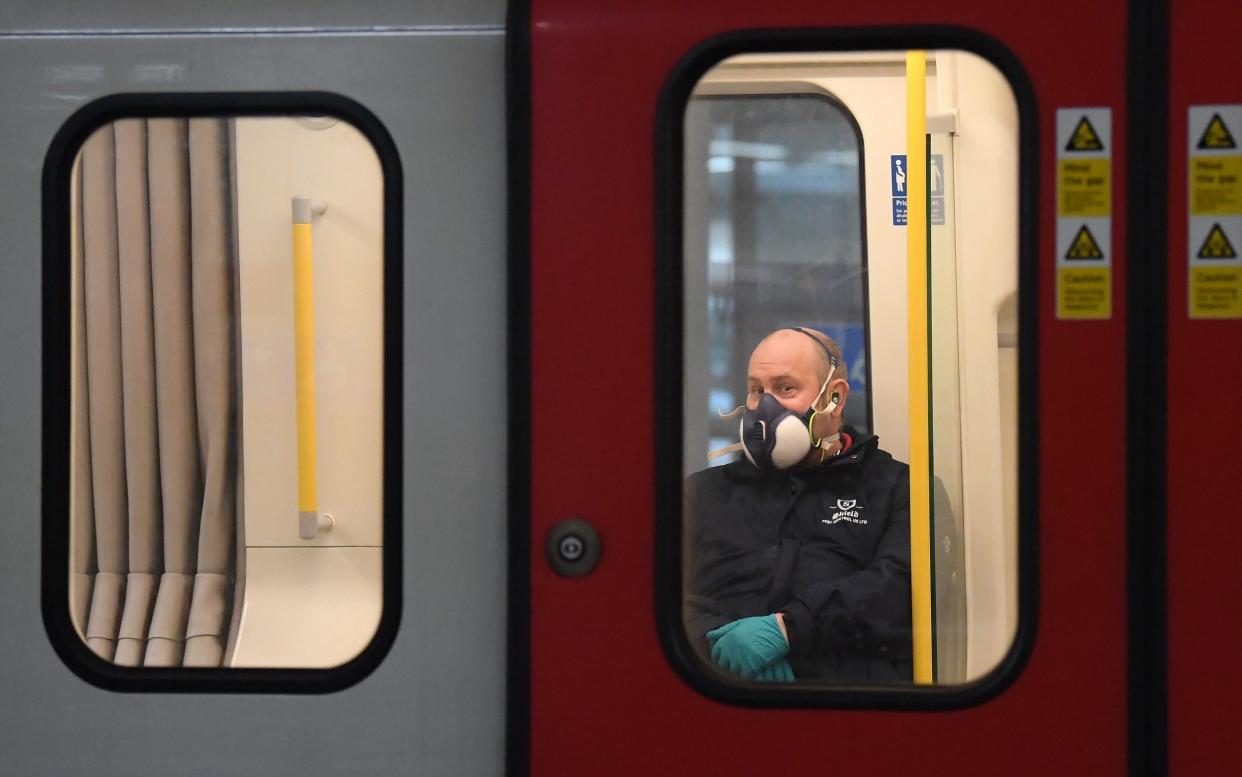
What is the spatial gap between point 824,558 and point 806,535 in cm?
6

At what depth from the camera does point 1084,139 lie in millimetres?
1942

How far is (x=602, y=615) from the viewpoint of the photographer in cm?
198

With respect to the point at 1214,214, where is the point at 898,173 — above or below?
above

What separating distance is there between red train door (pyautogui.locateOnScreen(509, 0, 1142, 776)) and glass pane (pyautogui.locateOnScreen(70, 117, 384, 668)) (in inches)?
13.8

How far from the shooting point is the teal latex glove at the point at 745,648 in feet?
7.21

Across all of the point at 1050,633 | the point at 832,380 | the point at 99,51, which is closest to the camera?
the point at 1050,633

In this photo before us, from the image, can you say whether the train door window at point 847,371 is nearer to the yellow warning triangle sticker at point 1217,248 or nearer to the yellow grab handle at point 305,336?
the yellow warning triangle sticker at point 1217,248

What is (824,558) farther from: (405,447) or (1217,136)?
(1217,136)

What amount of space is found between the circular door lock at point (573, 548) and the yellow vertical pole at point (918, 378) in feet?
2.63

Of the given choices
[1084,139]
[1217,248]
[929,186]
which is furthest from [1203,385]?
[929,186]

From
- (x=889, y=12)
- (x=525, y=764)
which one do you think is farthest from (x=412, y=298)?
(x=889, y=12)

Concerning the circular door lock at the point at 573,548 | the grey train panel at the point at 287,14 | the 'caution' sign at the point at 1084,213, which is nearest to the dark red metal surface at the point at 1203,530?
the 'caution' sign at the point at 1084,213

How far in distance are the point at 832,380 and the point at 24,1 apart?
167cm

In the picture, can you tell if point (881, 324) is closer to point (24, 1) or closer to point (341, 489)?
point (341, 489)
